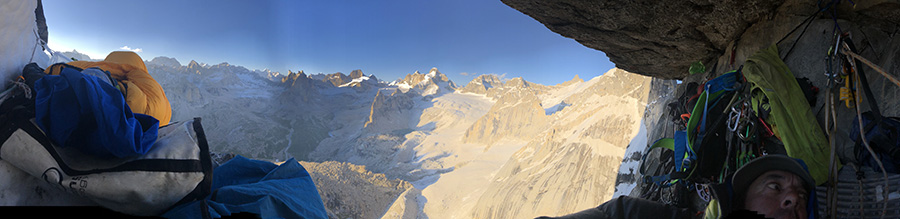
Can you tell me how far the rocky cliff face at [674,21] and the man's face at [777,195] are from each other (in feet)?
5.55

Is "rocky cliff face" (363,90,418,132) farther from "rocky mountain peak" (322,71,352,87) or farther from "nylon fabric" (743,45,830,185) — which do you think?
"nylon fabric" (743,45,830,185)

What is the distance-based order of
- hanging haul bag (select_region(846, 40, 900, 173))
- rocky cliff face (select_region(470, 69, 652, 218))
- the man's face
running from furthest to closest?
rocky cliff face (select_region(470, 69, 652, 218)) < hanging haul bag (select_region(846, 40, 900, 173)) < the man's face

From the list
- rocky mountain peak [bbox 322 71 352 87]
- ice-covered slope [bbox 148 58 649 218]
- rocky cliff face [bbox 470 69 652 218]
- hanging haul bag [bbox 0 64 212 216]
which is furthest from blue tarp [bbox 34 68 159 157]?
rocky mountain peak [bbox 322 71 352 87]

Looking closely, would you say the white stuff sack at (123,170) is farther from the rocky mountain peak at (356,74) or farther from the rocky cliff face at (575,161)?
the rocky mountain peak at (356,74)

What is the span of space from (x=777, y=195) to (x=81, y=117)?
3.68m

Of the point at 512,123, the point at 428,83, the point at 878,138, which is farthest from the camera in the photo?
the point at 428,83

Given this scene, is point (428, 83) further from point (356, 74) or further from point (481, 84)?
point (356, 74)

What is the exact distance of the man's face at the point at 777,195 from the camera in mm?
2105

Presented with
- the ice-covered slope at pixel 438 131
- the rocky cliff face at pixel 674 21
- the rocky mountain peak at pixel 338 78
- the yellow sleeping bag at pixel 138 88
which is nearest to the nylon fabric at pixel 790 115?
the rocky cliff face at pixel 674 21

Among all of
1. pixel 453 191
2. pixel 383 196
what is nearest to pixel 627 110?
pixel 453 191

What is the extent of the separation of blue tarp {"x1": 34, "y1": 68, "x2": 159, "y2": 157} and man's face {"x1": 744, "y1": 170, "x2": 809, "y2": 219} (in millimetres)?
3354

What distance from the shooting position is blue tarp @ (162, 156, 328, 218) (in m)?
2.22

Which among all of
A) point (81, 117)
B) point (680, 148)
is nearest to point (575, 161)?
point (680, 148)

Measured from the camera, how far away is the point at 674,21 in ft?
14.3
